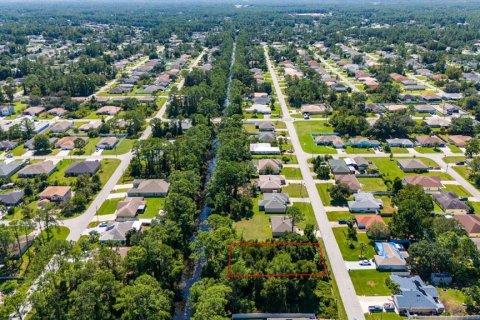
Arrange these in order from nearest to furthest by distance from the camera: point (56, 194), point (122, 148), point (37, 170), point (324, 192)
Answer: point (56, 194), point (324, 192), point (37, 170), point (122, 148)

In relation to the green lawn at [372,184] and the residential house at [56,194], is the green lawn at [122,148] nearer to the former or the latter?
the residential house at [56,194]

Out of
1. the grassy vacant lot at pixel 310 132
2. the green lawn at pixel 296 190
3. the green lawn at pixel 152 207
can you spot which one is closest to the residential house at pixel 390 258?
the green lawn at pixel 296 190

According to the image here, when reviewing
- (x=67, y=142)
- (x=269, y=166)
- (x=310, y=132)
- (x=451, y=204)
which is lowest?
(x=310, y=132)

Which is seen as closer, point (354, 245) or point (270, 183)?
point (354, 245)

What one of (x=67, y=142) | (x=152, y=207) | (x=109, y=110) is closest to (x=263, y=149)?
(x=152, y=207)

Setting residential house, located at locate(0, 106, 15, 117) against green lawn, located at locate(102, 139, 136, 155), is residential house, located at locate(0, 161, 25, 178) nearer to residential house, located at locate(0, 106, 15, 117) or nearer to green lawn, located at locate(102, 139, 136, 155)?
green lawn, located at locate(102, 139, 136, 155)

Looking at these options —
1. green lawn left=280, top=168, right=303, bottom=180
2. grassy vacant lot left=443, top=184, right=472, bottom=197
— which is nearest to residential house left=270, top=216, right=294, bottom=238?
green lawn left=280, top=168, right=303, bottom=180

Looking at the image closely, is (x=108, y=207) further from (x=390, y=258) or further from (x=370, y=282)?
(x=390, y=258)
